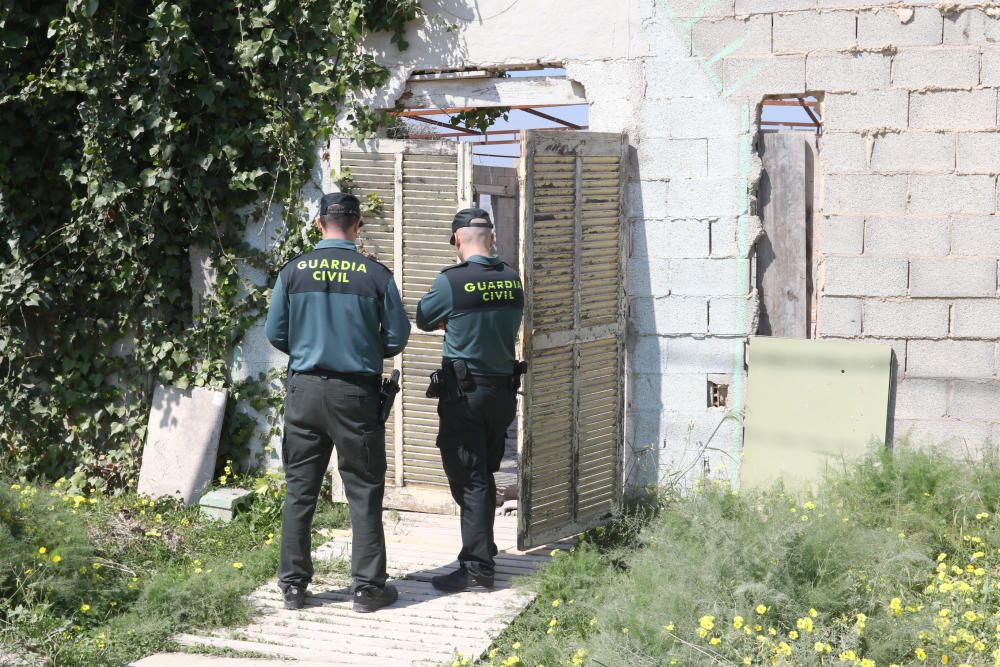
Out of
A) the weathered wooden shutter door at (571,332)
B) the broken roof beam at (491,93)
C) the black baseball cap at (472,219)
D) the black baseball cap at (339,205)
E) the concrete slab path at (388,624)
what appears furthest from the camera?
the broken roof beam at (491,93)

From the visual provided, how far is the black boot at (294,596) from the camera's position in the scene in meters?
5.31

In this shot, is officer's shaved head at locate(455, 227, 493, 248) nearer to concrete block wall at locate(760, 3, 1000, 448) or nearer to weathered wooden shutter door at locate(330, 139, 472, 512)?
weathered wooden shutter door at locate(330, 139, 472, 512)

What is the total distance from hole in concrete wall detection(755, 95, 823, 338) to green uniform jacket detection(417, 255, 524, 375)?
5.93 feet

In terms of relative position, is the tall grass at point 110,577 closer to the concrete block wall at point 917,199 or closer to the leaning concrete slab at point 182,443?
the leaning concrete slab at point 182,443

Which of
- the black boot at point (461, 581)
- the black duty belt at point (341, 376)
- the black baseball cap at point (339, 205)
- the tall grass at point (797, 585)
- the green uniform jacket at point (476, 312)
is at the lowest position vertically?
the black boot at point (461, 581)

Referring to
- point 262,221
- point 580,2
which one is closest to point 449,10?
point 580,2

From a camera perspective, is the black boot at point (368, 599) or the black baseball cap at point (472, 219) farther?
the black baseball cap at point (472, 219)

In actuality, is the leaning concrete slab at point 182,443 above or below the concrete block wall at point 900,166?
below

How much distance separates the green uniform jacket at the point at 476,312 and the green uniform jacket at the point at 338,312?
0.97 feet

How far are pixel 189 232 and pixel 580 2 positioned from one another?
117 inches

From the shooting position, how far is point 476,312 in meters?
5.43

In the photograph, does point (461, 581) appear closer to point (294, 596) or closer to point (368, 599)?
point (368, 599)

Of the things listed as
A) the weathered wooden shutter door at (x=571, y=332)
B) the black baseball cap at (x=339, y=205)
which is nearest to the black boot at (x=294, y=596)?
the weathered wooden shutter door at (x=571, y=332)

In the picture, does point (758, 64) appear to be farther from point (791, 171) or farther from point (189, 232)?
point (189, 232)
